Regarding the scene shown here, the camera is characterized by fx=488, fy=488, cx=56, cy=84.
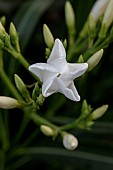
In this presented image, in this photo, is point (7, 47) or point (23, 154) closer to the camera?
point (7, 47)

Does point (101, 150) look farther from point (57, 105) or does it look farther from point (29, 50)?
point (29, 50)

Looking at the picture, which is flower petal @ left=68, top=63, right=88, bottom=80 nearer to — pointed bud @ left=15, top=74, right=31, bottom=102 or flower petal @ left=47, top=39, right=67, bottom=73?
flower petal @ left=47, top=39, right=67, bottom=73

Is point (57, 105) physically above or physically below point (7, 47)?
below

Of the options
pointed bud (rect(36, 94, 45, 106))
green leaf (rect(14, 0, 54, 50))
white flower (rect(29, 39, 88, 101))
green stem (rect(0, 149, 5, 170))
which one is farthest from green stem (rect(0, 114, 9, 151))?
white flower (rect(29, 39, 88, 101))

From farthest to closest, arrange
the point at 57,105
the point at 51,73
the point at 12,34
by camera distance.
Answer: the point at 57,105, the point at 12,34, the point at 51,73

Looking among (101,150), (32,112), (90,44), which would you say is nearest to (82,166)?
(101,150)

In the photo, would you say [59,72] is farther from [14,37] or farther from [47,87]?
[14,37]

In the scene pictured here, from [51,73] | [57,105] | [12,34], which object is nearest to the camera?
[51,73]
